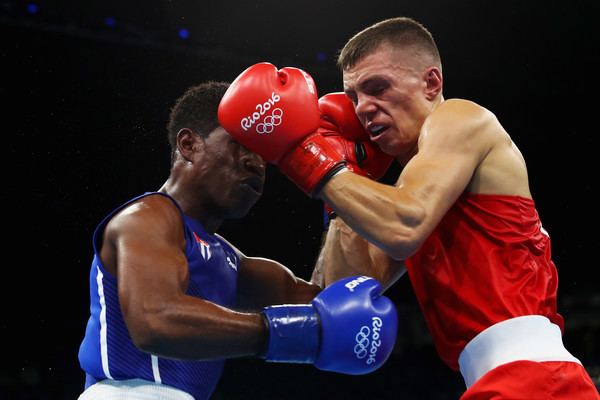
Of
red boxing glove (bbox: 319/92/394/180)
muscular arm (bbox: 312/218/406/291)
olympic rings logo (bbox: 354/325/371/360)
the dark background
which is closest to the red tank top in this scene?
olympic rings logo (bbox: 354/325/371/360)

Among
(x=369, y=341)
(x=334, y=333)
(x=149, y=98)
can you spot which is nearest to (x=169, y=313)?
(x=334, y=333)

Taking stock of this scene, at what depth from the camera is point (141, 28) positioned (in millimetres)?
7297

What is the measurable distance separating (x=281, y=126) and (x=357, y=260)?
69 cm

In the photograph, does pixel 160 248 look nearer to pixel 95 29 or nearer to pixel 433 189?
pixel 433 189

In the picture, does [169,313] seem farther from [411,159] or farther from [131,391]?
[411,159]

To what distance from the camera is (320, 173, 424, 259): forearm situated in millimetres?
2080

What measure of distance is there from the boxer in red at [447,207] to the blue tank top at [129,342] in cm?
45

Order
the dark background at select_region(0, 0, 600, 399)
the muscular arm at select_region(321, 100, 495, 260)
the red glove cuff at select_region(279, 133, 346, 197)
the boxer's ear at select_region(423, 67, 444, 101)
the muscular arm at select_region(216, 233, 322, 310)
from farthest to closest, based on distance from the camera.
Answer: the dark background at select_region(0, 0, 600, 399)
the muscular arm at select_region(216, 233, 322, 310)
the boxer's ear at select_region(423, 67, 444, 101)
the red glove cuff at select_region(279, 133, 346, 197)
the muscular arm at select_region(321, 100, 495, 260)

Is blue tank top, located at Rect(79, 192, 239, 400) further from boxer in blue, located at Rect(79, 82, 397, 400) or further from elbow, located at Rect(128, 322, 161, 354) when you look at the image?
elbow, located at Rect(128, 322, 161, 354)

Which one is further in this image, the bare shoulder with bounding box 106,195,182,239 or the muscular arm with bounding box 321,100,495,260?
the bare shoulder with bounding box 106,195,182,239

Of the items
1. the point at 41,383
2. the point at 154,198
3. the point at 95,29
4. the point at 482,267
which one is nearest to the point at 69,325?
the point at 41,383

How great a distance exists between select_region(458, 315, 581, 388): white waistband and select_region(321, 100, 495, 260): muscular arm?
339 millimetres

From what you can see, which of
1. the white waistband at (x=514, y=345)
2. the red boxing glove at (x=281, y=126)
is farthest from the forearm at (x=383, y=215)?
the white waistband at (x=514, y=345)

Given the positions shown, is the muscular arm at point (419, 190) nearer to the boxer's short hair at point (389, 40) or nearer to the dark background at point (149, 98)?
the boxer's short hair at point (389, 40)
